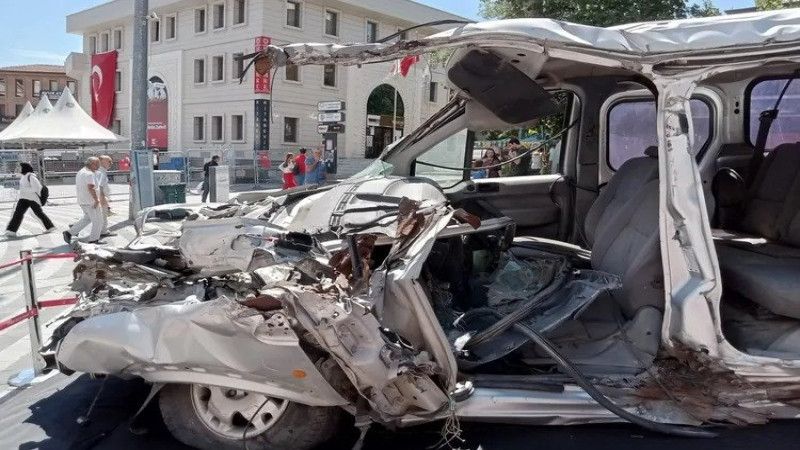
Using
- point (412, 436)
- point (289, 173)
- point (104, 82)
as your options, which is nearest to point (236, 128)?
point (104, 82)

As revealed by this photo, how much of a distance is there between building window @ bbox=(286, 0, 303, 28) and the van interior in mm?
29662

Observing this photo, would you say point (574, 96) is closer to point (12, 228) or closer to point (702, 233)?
point (702, 233)

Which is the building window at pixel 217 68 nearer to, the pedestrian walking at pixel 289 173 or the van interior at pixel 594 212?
the pedestrian walking at pixel 289 173

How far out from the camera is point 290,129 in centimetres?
3434

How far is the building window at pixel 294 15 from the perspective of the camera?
33.6 meters

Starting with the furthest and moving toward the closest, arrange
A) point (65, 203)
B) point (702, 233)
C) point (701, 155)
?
point (65, 203)
point (701, 155)
point (702, 233)

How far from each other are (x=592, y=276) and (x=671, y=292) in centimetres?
63

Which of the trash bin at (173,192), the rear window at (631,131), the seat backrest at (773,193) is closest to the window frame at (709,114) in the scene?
the rear window at (631,131)

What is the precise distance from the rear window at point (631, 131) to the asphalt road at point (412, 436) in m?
2.97

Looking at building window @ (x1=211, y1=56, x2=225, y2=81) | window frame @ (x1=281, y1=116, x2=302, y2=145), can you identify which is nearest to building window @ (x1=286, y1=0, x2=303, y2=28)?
building window @ (x1=211, y1=56, x2=225, y2=81)

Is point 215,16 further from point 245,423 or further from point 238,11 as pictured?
point 245,423

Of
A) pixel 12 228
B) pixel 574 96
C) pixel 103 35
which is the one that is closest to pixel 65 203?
pixel 12 228

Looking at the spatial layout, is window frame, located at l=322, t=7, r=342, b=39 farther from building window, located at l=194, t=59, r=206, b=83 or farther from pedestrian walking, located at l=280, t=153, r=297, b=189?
pedestrian walking, located at l=280, t=153, r=297, b=189

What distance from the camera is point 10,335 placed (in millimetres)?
5910
